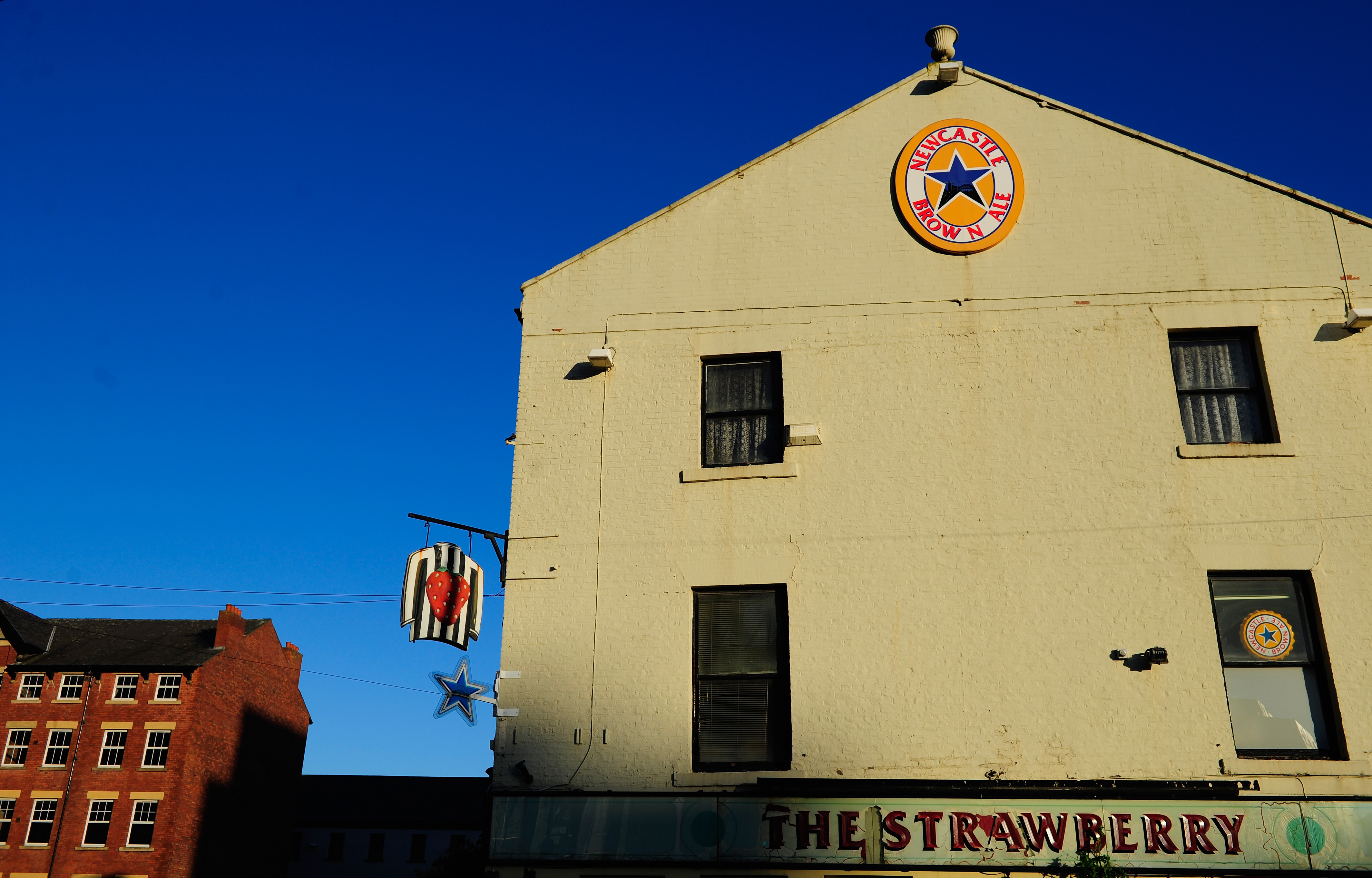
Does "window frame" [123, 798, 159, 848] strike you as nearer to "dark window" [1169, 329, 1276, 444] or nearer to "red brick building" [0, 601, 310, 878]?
"red brick building" [0, 601, 310, 878]

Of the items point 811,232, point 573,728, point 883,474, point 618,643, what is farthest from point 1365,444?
point 573,728

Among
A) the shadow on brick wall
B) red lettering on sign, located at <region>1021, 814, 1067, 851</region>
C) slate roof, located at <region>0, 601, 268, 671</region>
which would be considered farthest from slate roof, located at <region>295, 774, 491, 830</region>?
red lettering on sign, located at <region>1021, 814, 1067, 851</region>

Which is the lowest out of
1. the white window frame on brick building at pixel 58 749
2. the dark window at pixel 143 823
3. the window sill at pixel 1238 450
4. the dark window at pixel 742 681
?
the dark window at pixel 143 823

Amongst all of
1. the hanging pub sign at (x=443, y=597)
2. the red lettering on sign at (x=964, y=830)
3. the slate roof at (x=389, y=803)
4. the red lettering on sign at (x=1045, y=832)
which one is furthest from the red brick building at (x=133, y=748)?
the red lettering on sign at (x=1045, y=832)

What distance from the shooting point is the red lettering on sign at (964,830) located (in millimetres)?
10711

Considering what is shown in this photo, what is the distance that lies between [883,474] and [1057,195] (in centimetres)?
444

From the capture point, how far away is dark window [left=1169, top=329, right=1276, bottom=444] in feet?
41.0

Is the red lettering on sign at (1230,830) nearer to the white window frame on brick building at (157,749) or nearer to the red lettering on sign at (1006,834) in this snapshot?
the red lettering on sign at (1006,834)

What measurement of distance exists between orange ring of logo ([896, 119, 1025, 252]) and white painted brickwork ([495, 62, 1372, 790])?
6.8 inches

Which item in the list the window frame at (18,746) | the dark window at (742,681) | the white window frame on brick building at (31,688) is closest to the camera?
the dark window at (742,681)

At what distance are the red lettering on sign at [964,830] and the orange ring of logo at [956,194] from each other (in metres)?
6.80

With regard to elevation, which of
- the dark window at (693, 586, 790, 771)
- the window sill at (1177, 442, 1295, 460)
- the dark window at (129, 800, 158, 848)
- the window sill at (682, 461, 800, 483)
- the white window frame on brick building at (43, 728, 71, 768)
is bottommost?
the dark window at (129, 800, 158, 848)

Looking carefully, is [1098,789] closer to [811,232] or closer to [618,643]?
[618,643]

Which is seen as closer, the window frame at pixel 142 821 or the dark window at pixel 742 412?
the dark window at pixel 742 412
